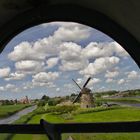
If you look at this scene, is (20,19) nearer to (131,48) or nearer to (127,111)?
(131,48)

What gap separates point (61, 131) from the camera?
2.50m

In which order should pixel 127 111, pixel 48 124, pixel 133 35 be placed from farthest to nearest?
pixel 127 111 < pixel 133 35 < pixel 48 124

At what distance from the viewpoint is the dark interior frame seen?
2455 millimetres

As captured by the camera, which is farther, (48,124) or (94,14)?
(94,14)

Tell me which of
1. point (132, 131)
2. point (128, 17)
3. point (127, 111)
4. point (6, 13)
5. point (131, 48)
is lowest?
point (132, 131)

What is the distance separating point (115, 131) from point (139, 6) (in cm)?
82

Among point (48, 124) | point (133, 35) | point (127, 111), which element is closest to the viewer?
point (48, 124)

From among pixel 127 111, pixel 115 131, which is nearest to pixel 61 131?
pixel 115 131

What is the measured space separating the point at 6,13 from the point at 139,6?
3.16ft

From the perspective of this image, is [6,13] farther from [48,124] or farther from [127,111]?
[127,111]

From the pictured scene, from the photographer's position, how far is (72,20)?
269cm

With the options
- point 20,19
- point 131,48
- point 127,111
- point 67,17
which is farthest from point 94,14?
point 127,111

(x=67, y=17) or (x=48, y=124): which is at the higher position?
(x=67, y=17)

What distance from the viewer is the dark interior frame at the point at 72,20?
246 centimetres
